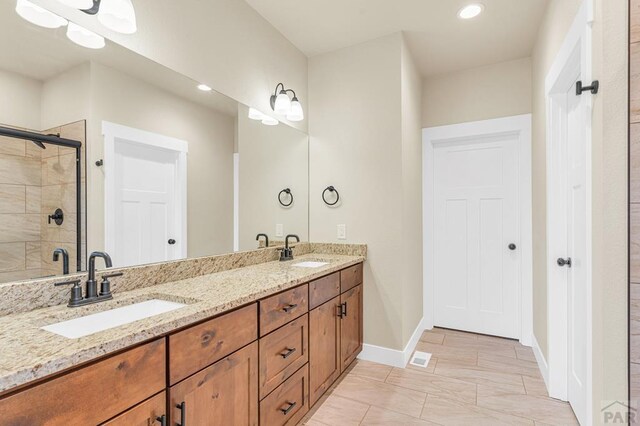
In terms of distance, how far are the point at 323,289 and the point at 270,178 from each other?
1.09m

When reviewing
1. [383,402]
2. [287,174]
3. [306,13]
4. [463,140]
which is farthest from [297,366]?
[463,140]

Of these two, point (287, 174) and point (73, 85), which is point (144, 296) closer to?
point (73, 85)

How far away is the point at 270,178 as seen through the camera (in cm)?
265

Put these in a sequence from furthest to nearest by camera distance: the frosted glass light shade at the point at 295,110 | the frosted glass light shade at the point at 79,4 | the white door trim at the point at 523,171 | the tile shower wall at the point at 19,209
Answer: the white door trim at the point at 523,171, the frosted glass light shade at the point at 295,110, the frosted glass light shade at the point at 79,4, the tile shower wall at the point at 19,209

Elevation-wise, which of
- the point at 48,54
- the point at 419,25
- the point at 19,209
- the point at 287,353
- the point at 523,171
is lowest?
the point at 287,353

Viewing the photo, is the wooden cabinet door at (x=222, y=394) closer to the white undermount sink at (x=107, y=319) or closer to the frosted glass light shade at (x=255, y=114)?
the white undermount sink at (x=107, y=319)

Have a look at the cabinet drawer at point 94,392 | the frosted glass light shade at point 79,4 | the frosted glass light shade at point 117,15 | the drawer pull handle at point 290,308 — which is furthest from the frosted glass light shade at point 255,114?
the cabinet drawer at point 94,392

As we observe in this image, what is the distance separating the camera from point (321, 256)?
2699 mm

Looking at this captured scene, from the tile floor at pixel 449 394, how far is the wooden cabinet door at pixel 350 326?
0.15 m

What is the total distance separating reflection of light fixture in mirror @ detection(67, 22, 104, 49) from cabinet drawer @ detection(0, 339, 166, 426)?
1331mm

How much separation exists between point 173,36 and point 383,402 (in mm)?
2554


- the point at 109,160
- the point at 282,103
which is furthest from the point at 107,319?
the point at 282,103

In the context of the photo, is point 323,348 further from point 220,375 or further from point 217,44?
point 217,44

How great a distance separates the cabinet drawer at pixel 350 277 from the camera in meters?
2.32
